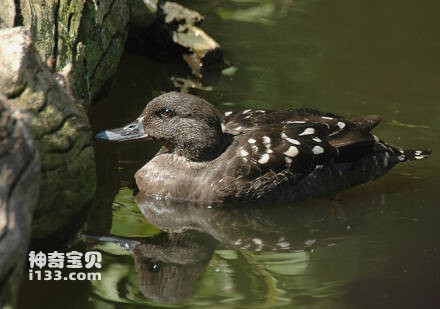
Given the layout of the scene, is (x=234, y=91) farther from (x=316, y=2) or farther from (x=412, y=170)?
(x=316, y=2)

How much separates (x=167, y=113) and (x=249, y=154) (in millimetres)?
800

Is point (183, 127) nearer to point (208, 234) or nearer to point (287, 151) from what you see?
point (287, 151)

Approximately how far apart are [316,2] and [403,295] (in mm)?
6798

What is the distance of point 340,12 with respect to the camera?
40.2ft

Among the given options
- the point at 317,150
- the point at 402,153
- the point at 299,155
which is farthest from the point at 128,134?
the point at 402,153

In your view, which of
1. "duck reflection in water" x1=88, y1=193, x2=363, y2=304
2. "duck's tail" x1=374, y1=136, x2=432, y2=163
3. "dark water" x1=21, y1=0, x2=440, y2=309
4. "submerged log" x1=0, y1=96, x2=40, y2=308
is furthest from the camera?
"duck's tail" x1=374, y1=136, x2=432, y2=163

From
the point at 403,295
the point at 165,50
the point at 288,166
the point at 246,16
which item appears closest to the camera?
the point at 403,295

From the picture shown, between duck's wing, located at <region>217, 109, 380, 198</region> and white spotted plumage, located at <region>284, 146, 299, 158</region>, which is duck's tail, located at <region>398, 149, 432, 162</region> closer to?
duck's wing, located at <region>217, 109, 380, 198</region>

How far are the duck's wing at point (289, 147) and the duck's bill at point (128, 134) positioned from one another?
→ 2.48ft

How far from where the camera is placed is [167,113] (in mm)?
8117

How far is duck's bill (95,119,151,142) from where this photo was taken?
8.23 meters

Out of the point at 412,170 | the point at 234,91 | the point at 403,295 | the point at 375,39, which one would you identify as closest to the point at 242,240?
the point at 403,295

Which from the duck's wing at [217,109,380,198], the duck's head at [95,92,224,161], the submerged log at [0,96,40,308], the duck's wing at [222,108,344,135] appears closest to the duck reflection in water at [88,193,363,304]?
the duck's wing at [217,109,380,198]

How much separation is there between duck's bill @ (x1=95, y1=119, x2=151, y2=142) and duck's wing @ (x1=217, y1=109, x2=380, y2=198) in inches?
29.7
